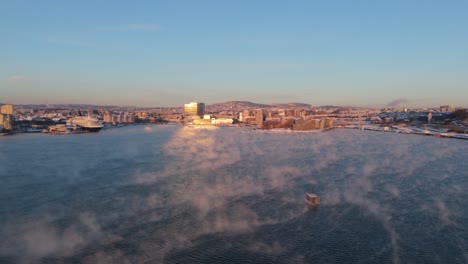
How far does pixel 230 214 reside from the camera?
5.36 meters

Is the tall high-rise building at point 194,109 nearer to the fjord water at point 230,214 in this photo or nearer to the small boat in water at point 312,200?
the fjord water at point 230,214

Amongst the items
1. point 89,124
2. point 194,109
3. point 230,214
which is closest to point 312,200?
point 230,214

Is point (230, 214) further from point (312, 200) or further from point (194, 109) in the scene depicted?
point (194, 109)

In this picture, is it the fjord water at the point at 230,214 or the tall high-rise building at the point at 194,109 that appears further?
the tall high-rise building at the point at 194,109

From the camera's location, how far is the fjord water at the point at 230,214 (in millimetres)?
4051

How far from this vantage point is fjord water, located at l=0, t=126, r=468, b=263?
405cm

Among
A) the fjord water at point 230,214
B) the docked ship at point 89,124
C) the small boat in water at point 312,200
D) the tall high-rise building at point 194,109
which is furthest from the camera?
the tall high-rise building at point 194,109

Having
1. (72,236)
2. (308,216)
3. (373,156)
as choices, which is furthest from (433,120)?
(72,236)

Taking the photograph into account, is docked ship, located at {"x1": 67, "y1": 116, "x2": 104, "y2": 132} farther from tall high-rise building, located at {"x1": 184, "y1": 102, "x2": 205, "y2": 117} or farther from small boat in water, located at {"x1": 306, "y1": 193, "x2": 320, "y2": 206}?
tall high-rise building, located at {"x1": 184, "y1": 102, "x2": 205, "y2": 117}

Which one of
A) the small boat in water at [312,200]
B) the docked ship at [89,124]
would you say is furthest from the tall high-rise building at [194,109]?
the small boat in water at [312,200]

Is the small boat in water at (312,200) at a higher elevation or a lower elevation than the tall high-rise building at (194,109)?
lower

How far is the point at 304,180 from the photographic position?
790cm

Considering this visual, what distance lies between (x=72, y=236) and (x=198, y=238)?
1.56m

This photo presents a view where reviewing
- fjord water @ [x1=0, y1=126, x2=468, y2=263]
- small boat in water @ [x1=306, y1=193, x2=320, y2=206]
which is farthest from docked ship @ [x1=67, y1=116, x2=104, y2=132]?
small boat in water @ [x1=306, y1=193, x2=320, y2=206]
